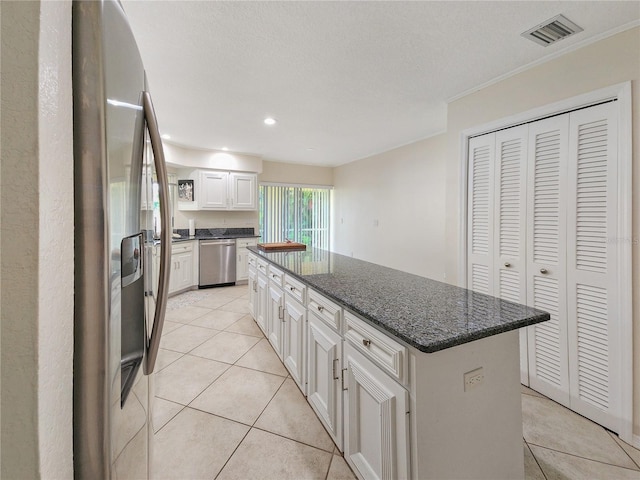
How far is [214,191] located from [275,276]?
135 inches

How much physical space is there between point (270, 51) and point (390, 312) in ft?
6.70

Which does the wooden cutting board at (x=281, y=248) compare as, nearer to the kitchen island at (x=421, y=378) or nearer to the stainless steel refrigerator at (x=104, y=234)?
the kitchen island at (x=421, y=378)

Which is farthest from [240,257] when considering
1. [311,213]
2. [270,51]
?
[270,51]

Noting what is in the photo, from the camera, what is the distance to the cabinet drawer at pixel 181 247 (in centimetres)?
451

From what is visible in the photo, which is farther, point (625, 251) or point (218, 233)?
point (218, 233)

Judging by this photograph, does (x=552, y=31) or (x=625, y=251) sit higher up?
(x=552, y=31)

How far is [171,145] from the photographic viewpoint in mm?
4617

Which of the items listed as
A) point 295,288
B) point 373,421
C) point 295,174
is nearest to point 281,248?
point 295,288

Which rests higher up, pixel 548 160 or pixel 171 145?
pixel 171 145

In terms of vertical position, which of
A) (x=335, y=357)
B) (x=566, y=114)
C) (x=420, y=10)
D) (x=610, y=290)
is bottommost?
(x=335, y=357)

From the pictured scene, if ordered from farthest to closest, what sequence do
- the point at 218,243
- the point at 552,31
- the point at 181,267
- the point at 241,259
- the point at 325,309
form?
the point at 241,259, the point at 218,243, the point at 181,267, the point at 552,31, the point at 325,309

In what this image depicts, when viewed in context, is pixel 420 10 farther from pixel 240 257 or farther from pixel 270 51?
pixel 240 257

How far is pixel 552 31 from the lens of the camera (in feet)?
5.96

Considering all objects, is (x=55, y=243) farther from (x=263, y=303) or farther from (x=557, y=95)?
(x=557, y=95)
